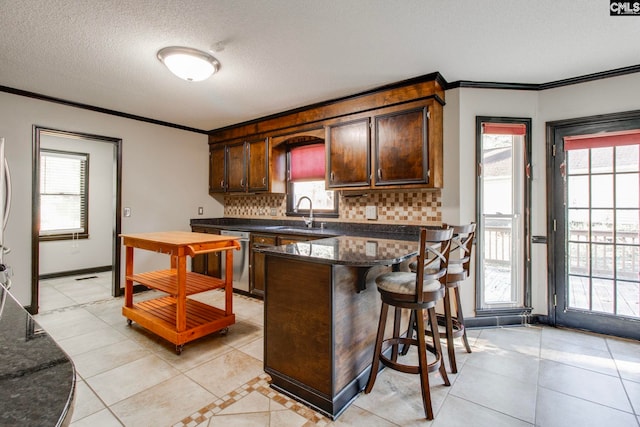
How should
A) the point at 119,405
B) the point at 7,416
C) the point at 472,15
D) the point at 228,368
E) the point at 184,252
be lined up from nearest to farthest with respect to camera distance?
the point at 7,416 < the point at 119,405 < the point at 472,15 < the point at 228,368 < the point at 184,252

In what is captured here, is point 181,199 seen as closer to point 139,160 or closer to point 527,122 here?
point 139,160

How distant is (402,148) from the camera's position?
3.14 metres

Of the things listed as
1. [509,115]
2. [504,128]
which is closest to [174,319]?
[504,128]

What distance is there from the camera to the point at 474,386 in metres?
2.10

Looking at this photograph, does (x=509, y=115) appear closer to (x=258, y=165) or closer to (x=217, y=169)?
(x=258, y=165)

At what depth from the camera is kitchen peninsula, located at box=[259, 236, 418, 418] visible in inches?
69.9

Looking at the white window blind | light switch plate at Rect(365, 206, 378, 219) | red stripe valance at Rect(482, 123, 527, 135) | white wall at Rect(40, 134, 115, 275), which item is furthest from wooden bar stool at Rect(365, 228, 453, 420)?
the white window blind

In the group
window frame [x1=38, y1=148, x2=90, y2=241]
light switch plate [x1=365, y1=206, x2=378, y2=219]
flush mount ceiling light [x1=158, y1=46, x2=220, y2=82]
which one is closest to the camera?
flush mount ceiling light [x1=158, y1=46, x2=220, y2=82]

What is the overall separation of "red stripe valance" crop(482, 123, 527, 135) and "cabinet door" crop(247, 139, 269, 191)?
9.11 ft

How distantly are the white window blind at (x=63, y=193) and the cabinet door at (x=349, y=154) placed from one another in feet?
14.9

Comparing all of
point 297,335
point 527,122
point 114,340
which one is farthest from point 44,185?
point 527,122

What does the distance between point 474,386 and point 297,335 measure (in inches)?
50.7

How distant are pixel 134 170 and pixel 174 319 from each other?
8.40 ft

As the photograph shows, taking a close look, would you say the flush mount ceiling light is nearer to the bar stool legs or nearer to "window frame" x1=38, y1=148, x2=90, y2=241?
the bar stool legs
